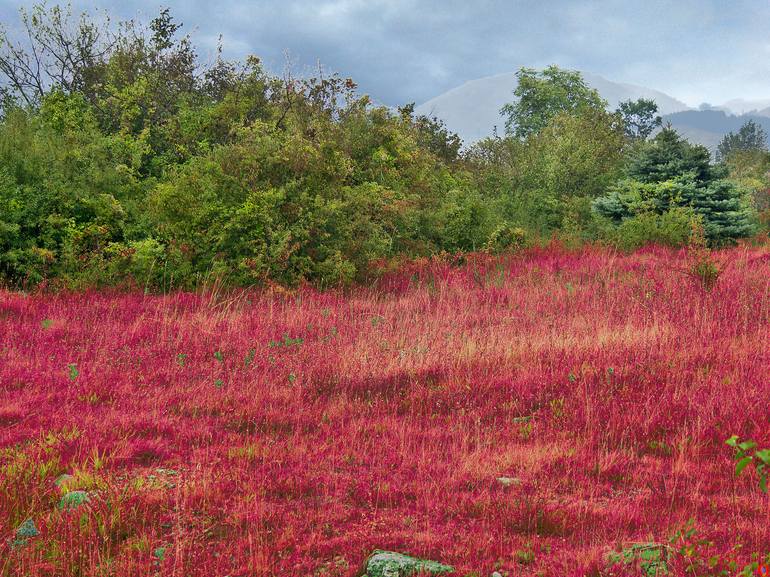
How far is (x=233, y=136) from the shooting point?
19234 millimetres

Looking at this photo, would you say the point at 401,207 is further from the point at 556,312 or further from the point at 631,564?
the point at 631,564

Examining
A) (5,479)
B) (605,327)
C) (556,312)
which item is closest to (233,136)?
(556,312)

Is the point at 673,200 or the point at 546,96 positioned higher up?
the point at 546,96

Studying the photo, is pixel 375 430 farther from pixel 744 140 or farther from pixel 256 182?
pixel 744 140

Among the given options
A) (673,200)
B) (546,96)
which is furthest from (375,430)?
(546,96)

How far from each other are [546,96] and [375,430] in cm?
5439

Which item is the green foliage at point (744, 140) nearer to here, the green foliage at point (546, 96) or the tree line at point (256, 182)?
the green foliage at point (546, 96)

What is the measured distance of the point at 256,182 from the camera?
1409cm

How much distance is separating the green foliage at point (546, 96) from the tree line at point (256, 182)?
2577 cm

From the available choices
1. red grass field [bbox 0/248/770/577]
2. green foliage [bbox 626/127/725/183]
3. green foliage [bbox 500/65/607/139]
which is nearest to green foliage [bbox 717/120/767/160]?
green foliage [bbox 500/65/607/139]

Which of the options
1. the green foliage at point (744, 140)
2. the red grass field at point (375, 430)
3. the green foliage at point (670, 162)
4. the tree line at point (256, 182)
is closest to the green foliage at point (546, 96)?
the tree line at point (256, 182)

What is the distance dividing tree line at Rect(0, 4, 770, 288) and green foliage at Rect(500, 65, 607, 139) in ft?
84.5

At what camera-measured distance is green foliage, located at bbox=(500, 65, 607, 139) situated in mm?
55444

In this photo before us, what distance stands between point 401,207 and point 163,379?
10008mm
